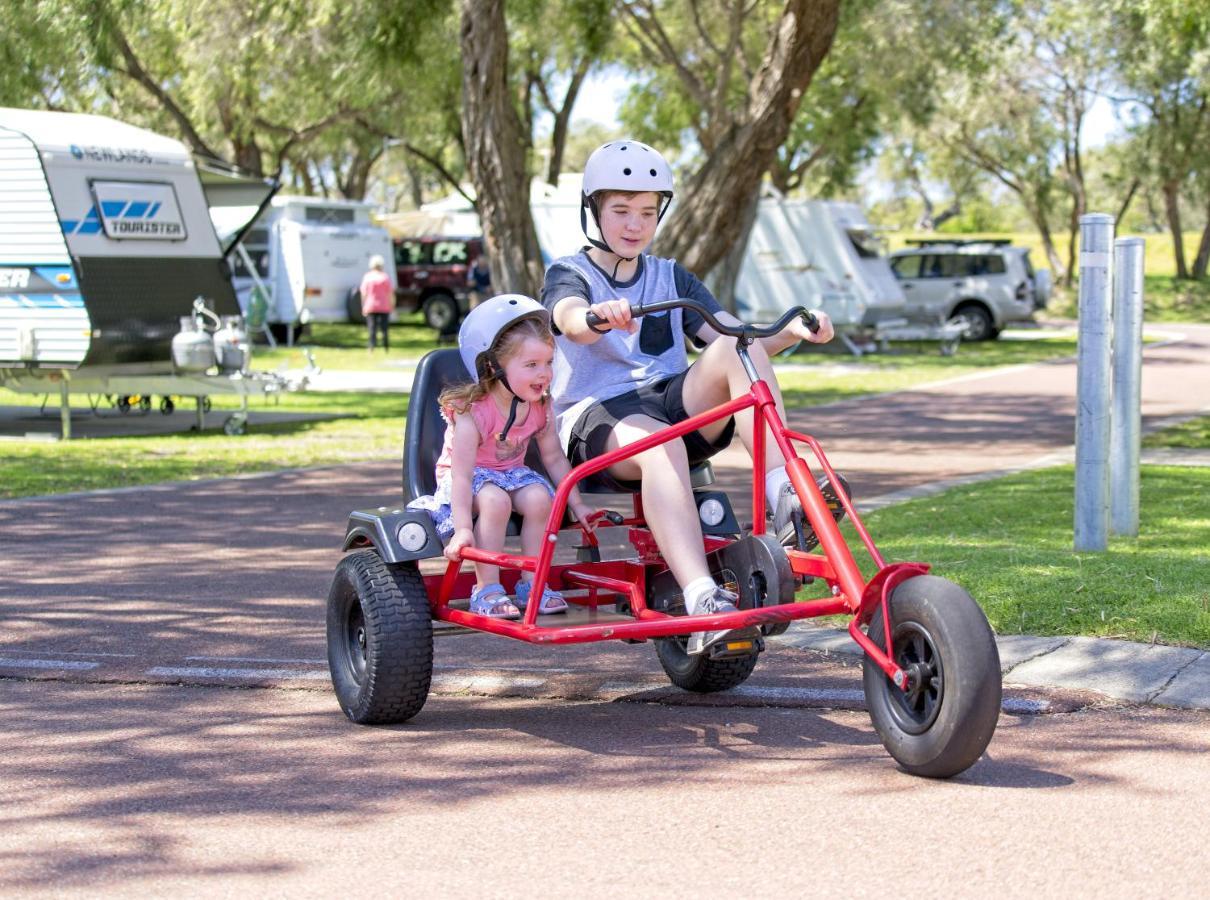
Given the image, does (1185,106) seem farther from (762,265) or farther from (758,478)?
(758,478)

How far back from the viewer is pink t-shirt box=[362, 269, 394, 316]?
29.0 m

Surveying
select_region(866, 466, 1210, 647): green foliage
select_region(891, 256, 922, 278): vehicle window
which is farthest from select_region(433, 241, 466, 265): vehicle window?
select_region(866, 466, 1210, 647): green foliage

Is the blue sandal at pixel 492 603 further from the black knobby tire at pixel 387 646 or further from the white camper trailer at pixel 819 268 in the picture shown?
the white camper trailer at pixel 819 268

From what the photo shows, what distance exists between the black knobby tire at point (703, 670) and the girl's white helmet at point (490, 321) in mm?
1160

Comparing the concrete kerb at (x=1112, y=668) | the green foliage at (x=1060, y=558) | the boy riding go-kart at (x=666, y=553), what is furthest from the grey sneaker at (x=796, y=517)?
the green foliage at (x=1060, y=558)

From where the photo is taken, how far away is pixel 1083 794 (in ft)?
14.6

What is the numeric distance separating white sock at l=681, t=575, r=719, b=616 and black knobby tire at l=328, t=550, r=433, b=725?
0.84 metres

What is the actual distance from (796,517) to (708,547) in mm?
481

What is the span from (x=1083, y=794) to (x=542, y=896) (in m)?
1.56

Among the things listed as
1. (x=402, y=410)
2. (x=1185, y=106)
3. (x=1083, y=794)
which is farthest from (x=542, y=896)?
(x=1185, y=106)

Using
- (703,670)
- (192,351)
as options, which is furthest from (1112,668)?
(192,351)

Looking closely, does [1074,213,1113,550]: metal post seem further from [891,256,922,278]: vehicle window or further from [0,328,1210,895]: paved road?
[891,256,922,278]: vehicle window

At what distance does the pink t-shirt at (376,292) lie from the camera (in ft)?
95.2

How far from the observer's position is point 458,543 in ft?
17.5
